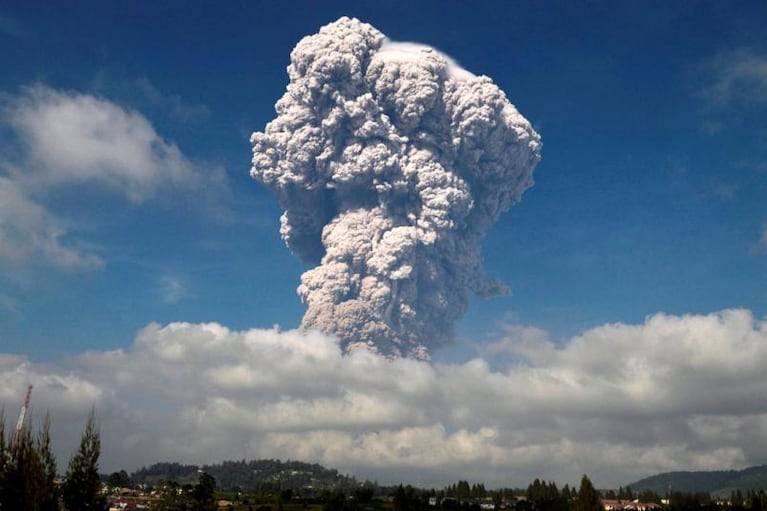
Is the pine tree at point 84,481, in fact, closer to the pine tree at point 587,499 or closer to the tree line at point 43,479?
the tree line at point 43,479

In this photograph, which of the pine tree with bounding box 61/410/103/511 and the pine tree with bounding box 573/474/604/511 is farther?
the pine tree with bounding box 573/474/604/511

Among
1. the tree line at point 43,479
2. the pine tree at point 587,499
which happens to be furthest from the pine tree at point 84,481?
the pine tree at point 587,499

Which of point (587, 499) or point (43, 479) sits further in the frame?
point (587, 499)

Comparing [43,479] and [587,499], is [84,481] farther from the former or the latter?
[587,499]

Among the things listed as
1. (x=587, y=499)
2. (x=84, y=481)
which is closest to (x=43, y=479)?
(x=84, y=481)

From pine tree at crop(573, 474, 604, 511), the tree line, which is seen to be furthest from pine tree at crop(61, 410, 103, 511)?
pine tree at crop(573, 474, 604, 511)

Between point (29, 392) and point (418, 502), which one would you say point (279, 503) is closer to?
point (418, 502)

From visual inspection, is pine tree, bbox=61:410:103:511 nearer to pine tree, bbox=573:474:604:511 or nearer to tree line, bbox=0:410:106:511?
tree line, bbox=0:410:106:511

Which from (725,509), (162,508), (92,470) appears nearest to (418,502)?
(725,509)

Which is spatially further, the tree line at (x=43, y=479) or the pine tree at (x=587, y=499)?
the pine tree at (x=587, y=499)

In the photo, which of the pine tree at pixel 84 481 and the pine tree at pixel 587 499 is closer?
the pine tree at pixel 84 481

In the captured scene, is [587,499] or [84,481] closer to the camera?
[84,481]
